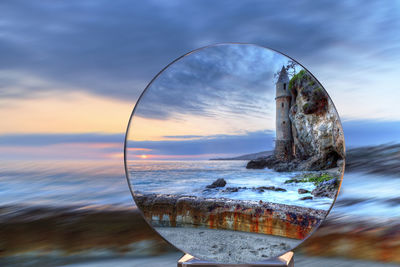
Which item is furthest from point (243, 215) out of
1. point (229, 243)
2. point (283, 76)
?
point (283, 76)

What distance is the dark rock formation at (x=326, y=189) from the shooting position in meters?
2.12

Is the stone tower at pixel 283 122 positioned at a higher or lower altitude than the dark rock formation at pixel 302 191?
higher

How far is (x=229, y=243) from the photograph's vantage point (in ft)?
7.04

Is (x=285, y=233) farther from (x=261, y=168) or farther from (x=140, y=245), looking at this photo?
(x=140, y=245)

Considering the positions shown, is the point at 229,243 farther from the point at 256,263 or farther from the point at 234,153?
the point at 234,153

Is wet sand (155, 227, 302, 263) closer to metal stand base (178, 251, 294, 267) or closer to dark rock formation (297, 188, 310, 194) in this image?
metal stand base (178, 251, 294, 267)

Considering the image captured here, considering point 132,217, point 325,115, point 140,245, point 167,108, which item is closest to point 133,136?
point 167,108

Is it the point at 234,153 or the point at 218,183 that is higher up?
the point at 234,153

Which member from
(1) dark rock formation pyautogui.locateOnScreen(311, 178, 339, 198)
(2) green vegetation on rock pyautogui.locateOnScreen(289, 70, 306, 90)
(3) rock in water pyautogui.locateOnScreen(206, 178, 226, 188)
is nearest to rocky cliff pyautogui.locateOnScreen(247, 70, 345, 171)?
(2) green vegetation on rock pyautogui.locateOnScreen(289, 70, 306, 90)

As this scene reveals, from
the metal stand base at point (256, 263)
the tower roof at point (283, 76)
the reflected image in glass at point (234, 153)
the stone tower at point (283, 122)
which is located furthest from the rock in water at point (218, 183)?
the tower roof at point (283, 76)

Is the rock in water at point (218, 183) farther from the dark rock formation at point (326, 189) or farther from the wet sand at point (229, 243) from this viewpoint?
the dark rock formation at point (326, 189)

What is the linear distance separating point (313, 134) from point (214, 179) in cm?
73

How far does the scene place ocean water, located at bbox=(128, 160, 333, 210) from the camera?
6.95 feet

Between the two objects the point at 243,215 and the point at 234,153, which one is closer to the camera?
the point at 243,215
